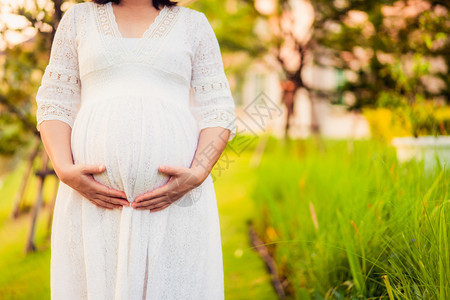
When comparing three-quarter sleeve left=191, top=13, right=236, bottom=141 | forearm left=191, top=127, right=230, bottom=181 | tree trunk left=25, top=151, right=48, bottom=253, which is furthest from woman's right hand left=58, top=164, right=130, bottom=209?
tree trunk left=25, top=151, right=48, bottom=253

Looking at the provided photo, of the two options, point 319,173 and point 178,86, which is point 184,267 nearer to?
point 178,86

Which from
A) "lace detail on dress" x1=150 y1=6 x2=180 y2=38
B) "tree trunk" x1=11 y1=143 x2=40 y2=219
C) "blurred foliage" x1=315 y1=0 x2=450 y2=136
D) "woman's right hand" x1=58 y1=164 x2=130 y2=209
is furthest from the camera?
"blurred foliage" x1=315 y1=0 x2=450 y2=136

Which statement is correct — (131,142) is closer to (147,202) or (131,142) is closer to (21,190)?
(147,202)

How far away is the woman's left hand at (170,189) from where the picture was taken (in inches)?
48.8

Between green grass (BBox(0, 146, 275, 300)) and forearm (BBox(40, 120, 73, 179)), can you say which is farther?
green grass (BBox(0, 146, 275, 300))

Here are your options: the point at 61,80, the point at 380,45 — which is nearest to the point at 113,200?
the point at 61,80

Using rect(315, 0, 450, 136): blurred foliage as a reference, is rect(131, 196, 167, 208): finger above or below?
below

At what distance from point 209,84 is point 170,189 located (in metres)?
0.41

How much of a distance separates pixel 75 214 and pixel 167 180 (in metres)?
0.33

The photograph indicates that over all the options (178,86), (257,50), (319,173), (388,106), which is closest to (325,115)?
(257,50)

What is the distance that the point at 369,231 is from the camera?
182cm

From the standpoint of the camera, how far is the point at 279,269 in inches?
119

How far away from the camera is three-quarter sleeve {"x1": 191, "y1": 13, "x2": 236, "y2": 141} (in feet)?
4.59

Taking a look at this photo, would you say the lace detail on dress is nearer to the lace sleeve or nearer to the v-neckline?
the v-neckline
